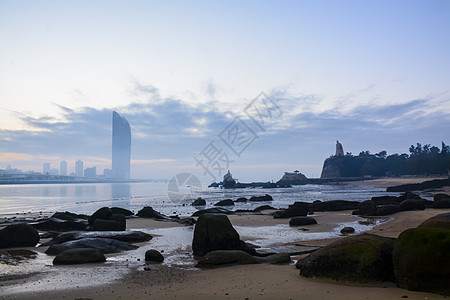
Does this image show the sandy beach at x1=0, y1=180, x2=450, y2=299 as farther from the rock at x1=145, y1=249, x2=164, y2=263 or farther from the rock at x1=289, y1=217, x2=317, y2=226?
the rock at x1=289, y1=217, x2=317, y2=226

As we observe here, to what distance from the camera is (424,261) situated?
6594 mm

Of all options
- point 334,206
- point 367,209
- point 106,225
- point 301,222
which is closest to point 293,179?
point 334,206

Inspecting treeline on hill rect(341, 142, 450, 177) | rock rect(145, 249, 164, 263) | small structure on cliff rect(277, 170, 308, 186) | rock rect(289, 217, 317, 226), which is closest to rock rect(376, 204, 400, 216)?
rock rect(289, 217, 317, 226)

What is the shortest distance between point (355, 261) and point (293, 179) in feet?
573

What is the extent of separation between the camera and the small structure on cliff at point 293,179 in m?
174

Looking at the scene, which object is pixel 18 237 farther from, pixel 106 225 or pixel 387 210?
pixel 387 210

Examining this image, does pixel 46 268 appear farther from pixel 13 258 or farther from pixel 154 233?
pixel 154 233

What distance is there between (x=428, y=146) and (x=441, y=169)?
8609 cm

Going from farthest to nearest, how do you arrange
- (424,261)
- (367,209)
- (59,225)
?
(367,209), (59,225), (424,261)

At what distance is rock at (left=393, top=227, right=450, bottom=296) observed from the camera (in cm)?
638

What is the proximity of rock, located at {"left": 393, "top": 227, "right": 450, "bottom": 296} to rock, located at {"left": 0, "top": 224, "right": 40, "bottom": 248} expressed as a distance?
14.6 metres

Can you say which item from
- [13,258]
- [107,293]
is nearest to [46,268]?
[13,258]

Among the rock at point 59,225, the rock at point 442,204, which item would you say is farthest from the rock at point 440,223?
the rock at point 442,204

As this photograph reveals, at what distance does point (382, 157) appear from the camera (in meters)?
196
